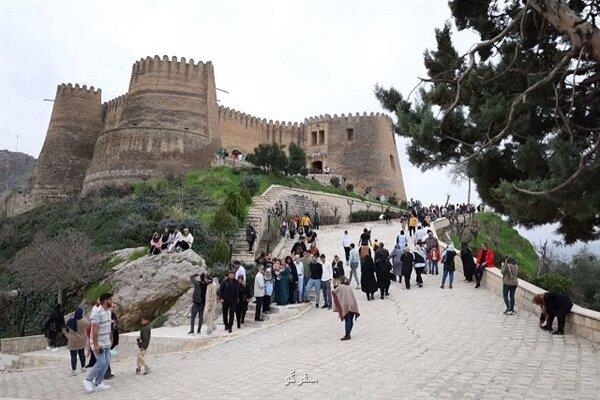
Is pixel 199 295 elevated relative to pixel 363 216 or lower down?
lower down

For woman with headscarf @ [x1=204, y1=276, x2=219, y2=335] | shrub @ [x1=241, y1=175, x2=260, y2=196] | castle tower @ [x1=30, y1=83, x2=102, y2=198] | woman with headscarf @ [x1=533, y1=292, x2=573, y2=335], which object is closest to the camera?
woman with headscarf @ [x1=533, y1=292, x2=573, y2=335]

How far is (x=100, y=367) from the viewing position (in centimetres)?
802

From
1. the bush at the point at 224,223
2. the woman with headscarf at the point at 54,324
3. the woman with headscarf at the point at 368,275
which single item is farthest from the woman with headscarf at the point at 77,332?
the bush at the point at 224,223

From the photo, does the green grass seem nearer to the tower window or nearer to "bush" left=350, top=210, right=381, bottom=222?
"bush" left=350, top=210, right=381, bottom=222

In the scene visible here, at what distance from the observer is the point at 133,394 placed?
7.62 metres

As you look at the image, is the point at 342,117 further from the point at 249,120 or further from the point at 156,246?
the point at 156,246

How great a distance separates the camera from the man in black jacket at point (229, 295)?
1138 cm

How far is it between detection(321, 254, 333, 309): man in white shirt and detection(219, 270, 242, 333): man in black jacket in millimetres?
2381

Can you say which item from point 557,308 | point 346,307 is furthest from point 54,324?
point 557,308

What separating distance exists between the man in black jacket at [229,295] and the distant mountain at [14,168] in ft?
214

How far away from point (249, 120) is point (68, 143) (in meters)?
14.7

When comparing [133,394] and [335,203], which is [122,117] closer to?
[335,203]

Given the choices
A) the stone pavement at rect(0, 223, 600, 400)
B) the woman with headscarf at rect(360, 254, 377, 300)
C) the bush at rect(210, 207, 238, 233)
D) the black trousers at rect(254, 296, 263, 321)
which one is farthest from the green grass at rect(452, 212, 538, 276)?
the stone pavement at rect(0, 223, 600, 400)

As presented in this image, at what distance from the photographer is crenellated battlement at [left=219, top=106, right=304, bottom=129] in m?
45.4
